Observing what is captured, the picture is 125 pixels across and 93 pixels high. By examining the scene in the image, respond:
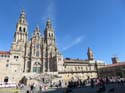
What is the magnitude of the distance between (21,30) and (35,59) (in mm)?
14865

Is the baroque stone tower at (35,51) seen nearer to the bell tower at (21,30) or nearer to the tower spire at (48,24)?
the bell tower at (21,30)

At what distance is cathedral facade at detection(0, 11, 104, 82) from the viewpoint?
6069cm

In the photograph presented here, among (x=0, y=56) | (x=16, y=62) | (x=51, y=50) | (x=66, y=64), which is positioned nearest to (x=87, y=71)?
(x=66, y=64)

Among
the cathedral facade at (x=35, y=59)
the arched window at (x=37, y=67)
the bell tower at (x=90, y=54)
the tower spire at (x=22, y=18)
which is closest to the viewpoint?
the cathedral facade at (x=35, y=59)

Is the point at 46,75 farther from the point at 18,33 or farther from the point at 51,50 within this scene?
the point at 18,33

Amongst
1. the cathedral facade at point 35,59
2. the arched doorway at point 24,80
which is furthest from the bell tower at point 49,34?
the arched doorway at point 24,80

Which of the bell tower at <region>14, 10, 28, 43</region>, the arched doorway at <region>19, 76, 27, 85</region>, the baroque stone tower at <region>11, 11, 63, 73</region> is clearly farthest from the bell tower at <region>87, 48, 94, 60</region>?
the arched doorway at <region>19, 76, 27, 85</region>

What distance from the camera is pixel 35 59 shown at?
71.9 metres

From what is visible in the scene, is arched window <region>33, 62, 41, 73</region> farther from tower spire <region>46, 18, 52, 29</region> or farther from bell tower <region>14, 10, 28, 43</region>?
tower spire <region>46, 18, 52, 29</region>

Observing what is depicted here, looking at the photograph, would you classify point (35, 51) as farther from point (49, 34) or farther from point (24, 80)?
point (24, 80)

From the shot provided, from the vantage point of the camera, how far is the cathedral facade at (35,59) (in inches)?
2389

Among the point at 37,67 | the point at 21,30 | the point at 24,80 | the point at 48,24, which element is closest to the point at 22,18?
the point at 21,30

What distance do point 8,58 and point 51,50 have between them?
2152 centimetres

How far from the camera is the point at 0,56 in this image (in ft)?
195
